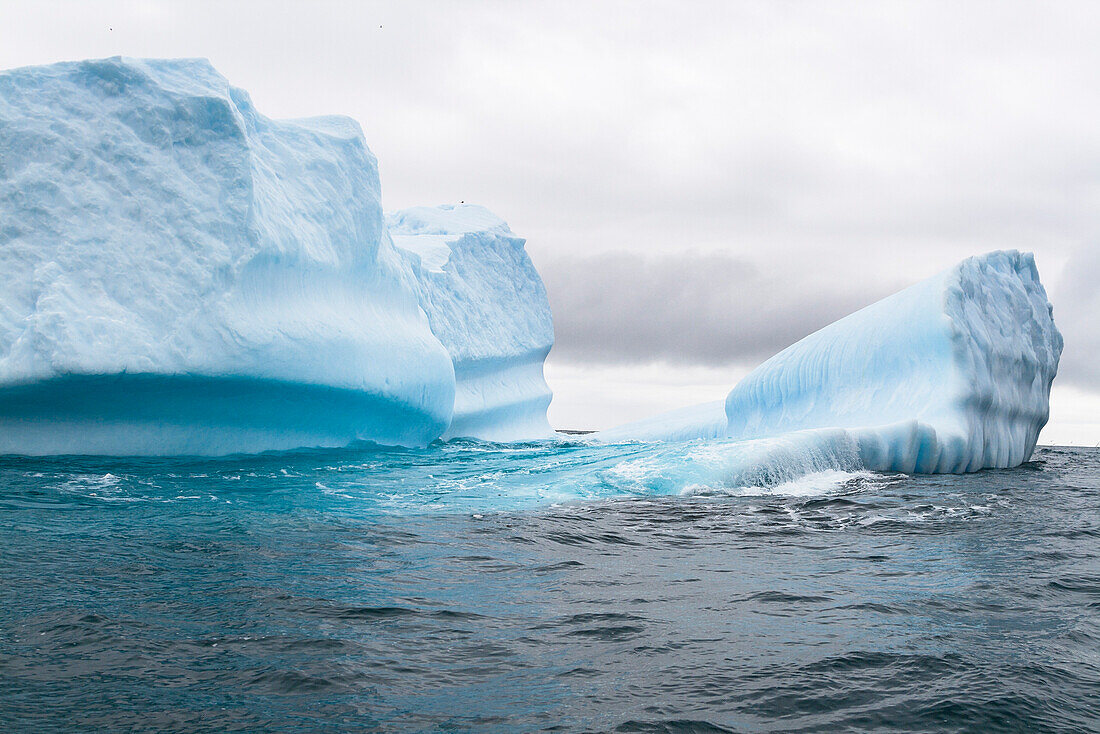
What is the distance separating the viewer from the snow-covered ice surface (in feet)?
59.9

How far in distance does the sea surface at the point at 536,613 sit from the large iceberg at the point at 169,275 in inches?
89.6

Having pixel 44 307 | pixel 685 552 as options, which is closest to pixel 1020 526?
pixel 685 552

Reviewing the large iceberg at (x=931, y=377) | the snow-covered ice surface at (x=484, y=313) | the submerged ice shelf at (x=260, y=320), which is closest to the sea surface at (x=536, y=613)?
the submerged ice shelf at (x=260, y=320)

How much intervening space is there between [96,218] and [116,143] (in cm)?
99

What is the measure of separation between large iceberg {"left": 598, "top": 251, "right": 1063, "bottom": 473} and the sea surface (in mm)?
3640

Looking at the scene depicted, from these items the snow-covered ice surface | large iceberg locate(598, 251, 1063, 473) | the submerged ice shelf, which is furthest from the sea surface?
the snow-covered ice surface

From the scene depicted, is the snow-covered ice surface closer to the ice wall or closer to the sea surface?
the ice wall

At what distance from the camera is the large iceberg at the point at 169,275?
9266 millimetres

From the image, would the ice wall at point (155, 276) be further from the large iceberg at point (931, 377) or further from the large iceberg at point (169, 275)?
the large iceberg at point (931, 377)

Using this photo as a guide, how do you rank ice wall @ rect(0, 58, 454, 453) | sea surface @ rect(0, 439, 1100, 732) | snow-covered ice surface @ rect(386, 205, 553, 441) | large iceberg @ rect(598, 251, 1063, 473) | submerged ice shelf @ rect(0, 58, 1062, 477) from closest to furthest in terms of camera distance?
sea surface @ rect(0, 439, 1100, 732) → ice wall @ rect(0, 58, 454, 453) → submerged ice shelf @ rect(0, 58, 1062, 477) → large iceberg @ rect(598, 251, 1063, 473) → snow-covered ice surface @ rect(386, 205, 553, 441)

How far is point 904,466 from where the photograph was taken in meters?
10.6

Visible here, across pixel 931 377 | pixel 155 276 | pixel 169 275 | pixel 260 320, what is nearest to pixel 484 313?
pixel 260 320

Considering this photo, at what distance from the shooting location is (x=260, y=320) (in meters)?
10.3

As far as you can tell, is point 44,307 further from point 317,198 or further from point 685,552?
point 685,552
